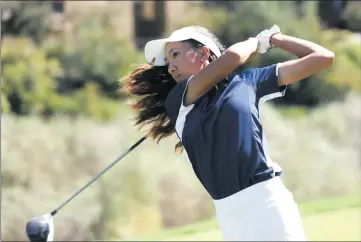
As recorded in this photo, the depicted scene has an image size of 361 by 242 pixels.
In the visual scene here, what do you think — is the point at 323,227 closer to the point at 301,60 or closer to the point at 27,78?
the point at 301,60

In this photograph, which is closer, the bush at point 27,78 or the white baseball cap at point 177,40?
the white baseball cap at point 177,40

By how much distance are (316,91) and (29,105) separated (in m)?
6.69

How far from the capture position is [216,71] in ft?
9.86

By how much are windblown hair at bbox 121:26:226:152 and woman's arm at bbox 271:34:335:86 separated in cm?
64

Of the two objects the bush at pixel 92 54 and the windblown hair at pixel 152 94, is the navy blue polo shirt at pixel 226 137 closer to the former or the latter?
the windblown hair at pixel 152 94

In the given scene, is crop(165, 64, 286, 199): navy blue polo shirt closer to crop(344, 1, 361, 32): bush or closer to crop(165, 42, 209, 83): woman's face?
crop(165, 42, 209, 83): woman's face

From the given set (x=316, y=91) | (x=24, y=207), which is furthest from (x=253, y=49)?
(x=316, y=91)

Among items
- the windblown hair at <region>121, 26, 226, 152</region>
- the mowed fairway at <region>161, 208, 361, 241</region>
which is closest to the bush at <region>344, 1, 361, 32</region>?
the mowed fairway at <region>161, 208, 361, 241</region>

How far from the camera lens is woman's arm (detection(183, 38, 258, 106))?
300 cm

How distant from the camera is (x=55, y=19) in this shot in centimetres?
1862

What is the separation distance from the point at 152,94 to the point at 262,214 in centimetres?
103

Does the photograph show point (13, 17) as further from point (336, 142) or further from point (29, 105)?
point (336, 142)

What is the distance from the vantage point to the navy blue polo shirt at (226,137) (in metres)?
2.94

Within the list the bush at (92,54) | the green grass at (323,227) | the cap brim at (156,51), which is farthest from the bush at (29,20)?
the cap brim at (156,51)
